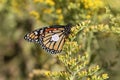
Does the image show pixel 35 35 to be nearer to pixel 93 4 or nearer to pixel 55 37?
pixel 55 37

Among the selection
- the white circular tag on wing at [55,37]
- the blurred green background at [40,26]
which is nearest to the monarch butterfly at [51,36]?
the white circular tag on wing at [55,37]

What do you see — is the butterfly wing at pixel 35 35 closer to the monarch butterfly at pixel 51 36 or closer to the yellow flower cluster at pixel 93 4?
the monarch butterfly at pixel 51 36

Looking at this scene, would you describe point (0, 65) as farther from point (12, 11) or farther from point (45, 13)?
point (45, 13)

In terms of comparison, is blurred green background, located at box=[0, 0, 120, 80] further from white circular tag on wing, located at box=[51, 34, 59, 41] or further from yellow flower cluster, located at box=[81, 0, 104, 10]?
white circular tag on wing, located at box=[51, 34, 59, 41]

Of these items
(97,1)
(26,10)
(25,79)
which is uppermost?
(26,10)

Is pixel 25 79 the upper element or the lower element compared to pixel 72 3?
lower

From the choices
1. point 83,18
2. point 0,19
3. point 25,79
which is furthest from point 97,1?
point 0,19
